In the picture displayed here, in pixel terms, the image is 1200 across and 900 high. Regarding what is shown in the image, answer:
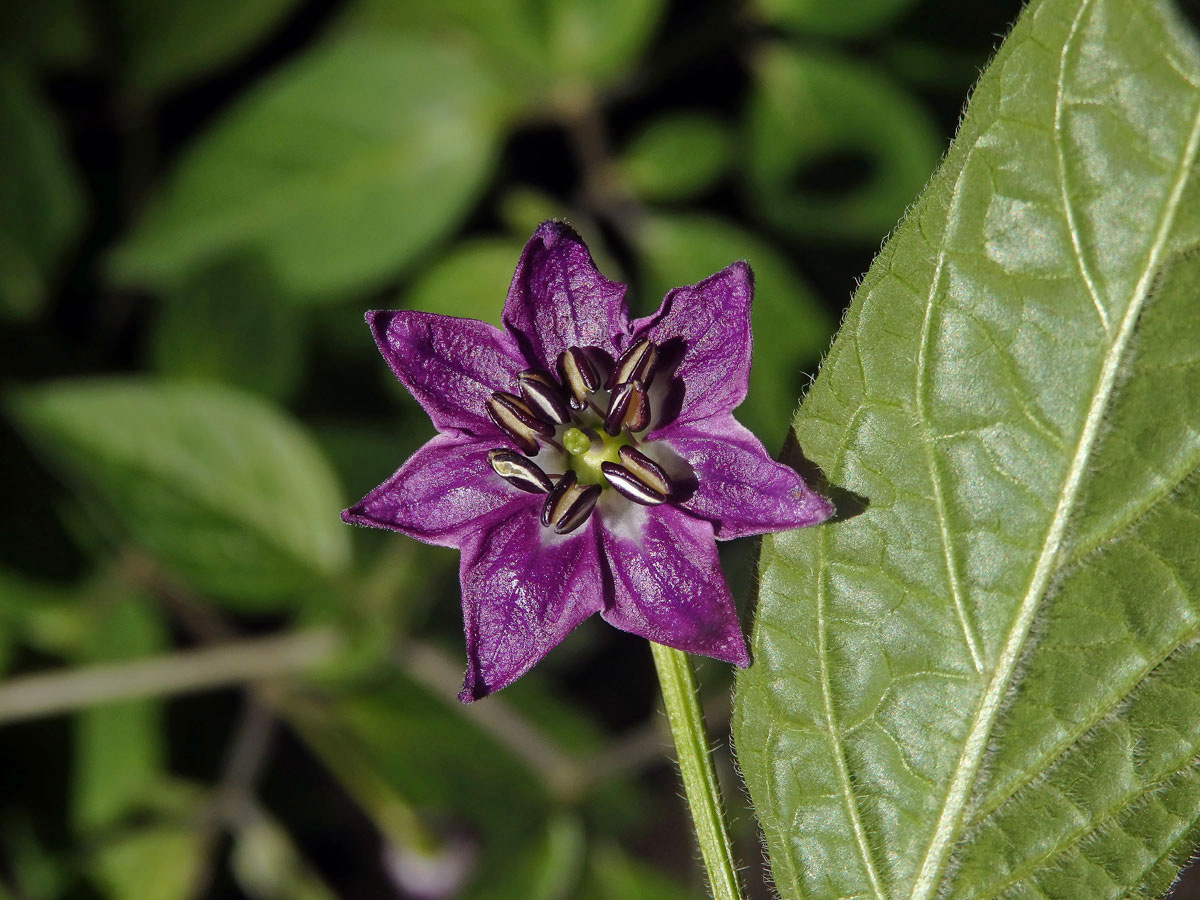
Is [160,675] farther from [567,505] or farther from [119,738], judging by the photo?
[567,505]

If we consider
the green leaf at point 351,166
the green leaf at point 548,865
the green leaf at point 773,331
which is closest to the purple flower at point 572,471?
the green leaf at point 773,331

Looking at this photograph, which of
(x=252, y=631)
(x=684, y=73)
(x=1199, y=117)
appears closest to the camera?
(x=1199, y=117)

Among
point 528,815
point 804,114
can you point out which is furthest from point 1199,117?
point 528,815

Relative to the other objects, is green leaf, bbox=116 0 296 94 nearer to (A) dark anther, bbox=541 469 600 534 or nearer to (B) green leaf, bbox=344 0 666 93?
(B) green leaf, bbox=344 0 666 93

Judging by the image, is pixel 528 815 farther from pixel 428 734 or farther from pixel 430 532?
pixel 430 532

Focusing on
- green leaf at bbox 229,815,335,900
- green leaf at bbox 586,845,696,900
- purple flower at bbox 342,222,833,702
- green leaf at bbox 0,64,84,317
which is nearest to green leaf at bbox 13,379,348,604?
green leaf at bbox 0,64,84,317

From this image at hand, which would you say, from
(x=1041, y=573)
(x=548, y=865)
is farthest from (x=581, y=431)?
(x=548, y=865)
